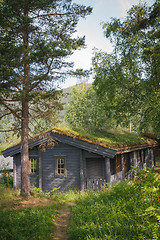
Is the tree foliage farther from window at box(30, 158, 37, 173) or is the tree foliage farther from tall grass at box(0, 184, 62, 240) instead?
tall grass at box(0, 184, 62, 240)

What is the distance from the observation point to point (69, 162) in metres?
13.6

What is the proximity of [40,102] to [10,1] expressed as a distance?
17.4 ft

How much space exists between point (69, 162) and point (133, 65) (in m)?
10.4

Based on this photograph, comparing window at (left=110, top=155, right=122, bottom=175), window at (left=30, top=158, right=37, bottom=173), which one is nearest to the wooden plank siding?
window at (left=30, top=158, right=37, bottom=173)

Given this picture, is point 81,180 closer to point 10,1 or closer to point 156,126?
point 156,126

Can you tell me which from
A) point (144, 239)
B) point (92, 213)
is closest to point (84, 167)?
point (92, 213)

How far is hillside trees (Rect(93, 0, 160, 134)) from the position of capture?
17.0 m

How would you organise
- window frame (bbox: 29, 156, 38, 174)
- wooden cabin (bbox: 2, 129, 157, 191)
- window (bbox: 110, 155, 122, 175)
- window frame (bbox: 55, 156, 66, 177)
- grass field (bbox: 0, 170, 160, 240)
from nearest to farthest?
grass field (bbox: 0, 170, 160, 240) → wooden cabin (bbox: 2, 129, 157, 191) → window frame (bbox: 55, 156, 66, 177) → window frame (bbox: 29, 156, 38, 174) → window (bbox: 110, 155, 122, 175)

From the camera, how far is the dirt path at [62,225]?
6.53 meters

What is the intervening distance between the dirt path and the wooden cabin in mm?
3573

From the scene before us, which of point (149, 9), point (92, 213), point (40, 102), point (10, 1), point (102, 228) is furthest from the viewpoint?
point (149, 9)

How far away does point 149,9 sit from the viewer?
18.0 m

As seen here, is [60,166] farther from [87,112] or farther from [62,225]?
[87,112]

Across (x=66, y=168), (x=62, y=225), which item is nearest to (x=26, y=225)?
(x=62, y=225)
